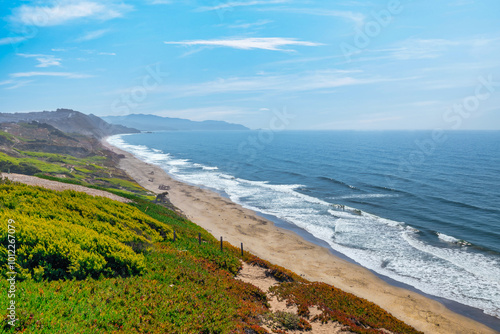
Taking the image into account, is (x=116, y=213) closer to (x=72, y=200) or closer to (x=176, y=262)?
(x=72, y=200)

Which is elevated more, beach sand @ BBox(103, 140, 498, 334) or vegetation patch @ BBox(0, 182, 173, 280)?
vegetation patch @ BBox(0, 182, 173, 280)

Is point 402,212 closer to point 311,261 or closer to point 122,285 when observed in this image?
point 311,261

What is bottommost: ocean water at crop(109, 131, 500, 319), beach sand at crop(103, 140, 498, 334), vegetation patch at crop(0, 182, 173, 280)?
beach sand at crop(103, 140, 498, 334)

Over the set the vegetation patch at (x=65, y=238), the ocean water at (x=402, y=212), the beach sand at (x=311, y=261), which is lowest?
the beach sand at (x=311, y=261)

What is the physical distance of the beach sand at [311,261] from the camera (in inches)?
822

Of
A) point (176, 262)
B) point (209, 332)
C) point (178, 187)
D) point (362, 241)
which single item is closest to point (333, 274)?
point (362, 241)

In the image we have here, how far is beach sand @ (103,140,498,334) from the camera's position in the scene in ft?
68.5

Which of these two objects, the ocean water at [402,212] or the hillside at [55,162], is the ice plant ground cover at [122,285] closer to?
the ocean water at [402,212]

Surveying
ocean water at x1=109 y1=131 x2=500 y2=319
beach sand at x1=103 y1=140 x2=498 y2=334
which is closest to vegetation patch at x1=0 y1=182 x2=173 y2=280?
beach sand at x1=103 y1=140 x2=498 y2=334

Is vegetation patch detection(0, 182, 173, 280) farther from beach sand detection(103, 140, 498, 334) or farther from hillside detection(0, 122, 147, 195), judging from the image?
hillside detection(0, 122, 147, 195)

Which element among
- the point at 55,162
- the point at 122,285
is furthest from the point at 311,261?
the point at 55,162

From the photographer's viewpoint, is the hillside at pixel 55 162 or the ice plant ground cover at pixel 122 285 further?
the hillside at pixel 55 162

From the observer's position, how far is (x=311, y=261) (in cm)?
2991

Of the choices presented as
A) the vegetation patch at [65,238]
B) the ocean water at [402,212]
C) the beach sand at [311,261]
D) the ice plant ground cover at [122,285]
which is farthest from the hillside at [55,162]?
the ice plant ground cover at [122,285]
